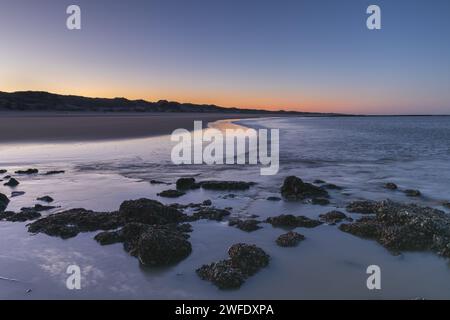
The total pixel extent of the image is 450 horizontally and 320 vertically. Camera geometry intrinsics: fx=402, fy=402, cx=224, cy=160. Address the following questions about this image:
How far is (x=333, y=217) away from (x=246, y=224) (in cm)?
177

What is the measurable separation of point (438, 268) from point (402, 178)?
756 centimetres

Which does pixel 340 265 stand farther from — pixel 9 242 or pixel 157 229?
pixel 9 242

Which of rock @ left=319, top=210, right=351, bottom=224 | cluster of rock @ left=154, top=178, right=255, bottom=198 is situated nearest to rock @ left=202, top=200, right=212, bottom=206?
cluster of rock @ left=154, top=178, right=255, bottom=198

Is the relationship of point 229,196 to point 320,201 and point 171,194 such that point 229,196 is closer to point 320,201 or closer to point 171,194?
point 171,194

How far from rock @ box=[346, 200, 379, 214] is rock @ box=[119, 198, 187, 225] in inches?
137

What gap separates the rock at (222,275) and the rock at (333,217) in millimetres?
2902

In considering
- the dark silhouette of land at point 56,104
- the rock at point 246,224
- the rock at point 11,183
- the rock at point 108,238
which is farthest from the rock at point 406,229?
the dark silhouette of land at point 56,104

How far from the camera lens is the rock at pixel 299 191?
948cm

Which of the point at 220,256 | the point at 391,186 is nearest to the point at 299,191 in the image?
the point at 391,186

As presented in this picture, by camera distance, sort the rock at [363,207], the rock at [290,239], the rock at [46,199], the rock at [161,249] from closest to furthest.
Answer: the rock at [161,249], the rock at [290,239], the rock at [363,207], the rock at [46,199]

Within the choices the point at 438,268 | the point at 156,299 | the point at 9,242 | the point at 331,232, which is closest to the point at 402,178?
the point at 331,232

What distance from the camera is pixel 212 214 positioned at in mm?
7941

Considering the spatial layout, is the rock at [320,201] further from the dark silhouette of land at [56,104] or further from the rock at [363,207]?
the dark silhouette of land at [56,104]

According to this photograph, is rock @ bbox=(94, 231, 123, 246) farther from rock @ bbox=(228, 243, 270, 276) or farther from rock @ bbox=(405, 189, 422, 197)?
rock @ bbox=(405, 189, 422, 197)
